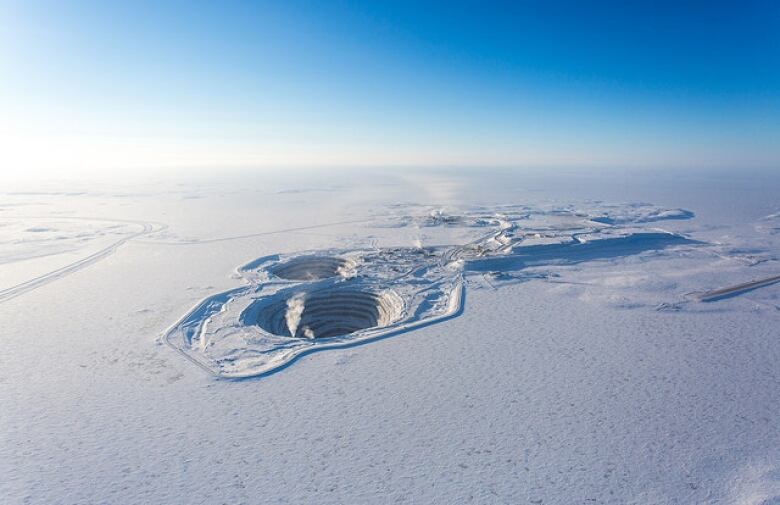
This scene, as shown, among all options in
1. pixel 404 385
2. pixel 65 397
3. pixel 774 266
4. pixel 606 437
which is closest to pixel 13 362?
pixel 65 397

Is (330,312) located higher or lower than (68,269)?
lower

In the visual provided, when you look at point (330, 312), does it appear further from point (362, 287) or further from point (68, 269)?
point (68, 269)

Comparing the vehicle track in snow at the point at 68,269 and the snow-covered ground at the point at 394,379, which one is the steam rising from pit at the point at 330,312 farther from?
the vehicle track in snow at the point at 68,269

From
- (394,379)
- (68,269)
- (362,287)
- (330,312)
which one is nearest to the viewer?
(394,379)

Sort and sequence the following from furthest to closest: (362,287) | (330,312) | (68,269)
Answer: (68,269)
(362,287)
(330,312)

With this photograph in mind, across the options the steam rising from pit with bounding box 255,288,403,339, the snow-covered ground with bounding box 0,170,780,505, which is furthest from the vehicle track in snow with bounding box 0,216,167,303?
→ the steam rising from pit with bounding box 255,288,403,339

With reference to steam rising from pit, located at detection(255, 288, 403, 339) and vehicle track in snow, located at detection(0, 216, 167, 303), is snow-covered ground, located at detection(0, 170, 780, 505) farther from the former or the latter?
vehicle track in snow, located at detection(0, 216, 167, 303)

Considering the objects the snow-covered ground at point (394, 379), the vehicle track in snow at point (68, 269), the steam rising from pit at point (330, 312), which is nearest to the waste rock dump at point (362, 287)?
the steam rising from pit at point (330, 312)

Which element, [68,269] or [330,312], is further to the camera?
[68,269]

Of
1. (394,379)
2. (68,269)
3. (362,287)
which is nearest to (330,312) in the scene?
(362,287)
